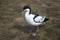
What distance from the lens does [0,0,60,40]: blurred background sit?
21.1ft

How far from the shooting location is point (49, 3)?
8977 millimetres

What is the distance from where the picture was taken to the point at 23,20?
745 centimetres

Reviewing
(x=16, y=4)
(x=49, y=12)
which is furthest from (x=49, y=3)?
(x=16, y=4)

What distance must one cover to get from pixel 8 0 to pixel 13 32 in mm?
3118

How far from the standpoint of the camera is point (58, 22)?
7160mm

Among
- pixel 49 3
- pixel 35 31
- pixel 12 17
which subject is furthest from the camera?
pixel 49 3

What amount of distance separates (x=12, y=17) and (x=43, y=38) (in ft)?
6.58

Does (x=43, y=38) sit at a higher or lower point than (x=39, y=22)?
lower

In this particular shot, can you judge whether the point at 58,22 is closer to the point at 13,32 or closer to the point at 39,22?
the point at 39,22

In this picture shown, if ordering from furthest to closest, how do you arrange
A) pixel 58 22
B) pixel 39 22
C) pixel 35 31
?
1. pixel 58 22
2. pixel 35 31
3. pixel 39 22

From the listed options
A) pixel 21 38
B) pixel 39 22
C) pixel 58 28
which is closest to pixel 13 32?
pixel 21 38

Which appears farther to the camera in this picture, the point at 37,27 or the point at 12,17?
the point at 12,17

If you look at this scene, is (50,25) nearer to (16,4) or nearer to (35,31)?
(35,31)

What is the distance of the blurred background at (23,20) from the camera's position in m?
6.43
